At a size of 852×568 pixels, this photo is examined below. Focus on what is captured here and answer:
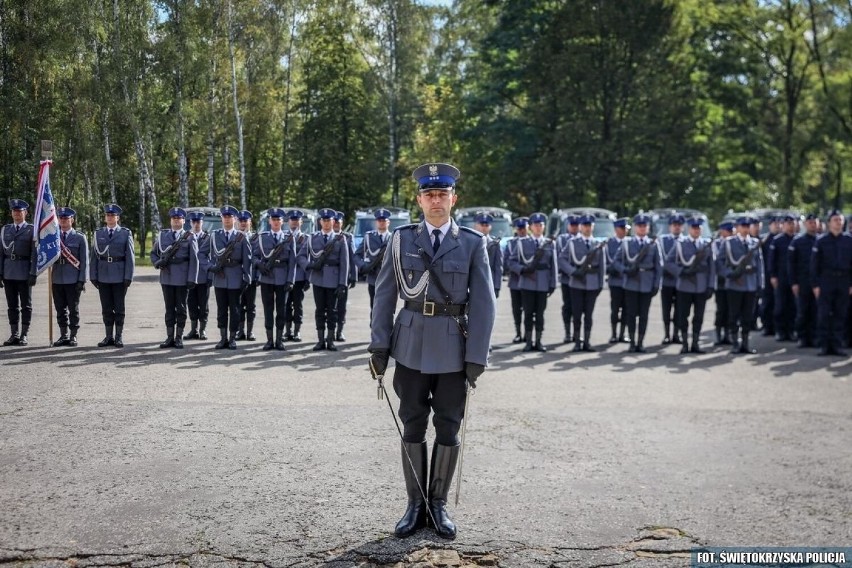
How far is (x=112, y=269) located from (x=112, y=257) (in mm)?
164

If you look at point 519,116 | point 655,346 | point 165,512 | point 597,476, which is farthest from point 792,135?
point 165,512

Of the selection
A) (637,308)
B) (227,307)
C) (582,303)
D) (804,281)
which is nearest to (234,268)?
(227,307)

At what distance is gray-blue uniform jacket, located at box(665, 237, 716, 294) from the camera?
44.9 feet

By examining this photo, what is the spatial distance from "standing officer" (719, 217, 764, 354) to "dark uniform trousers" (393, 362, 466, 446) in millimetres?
9555

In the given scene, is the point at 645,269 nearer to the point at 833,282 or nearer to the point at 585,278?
the point at 585,278

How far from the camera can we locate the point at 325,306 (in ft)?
39.1

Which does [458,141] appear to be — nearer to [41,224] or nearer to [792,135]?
[41,224]

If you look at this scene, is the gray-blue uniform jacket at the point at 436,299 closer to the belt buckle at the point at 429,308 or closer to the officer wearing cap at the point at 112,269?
the belt buckle at the point at 429,308

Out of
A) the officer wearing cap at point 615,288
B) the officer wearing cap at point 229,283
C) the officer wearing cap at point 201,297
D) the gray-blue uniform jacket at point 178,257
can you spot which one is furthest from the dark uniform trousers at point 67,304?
the officer wearing cap at point 615,288

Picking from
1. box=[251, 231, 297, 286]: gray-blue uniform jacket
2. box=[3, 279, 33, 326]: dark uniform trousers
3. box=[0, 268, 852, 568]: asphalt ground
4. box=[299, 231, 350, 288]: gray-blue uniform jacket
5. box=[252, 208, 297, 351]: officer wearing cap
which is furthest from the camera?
box=[299, 231, 350, 288]: gray-blue uniform jacket

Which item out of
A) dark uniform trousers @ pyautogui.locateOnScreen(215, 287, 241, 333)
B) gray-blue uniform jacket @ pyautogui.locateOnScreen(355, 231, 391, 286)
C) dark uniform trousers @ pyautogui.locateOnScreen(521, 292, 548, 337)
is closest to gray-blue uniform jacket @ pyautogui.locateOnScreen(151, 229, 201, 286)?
dark uniform trousers @ pyautogui.locateOnScreen(215, 287, 241, 333)

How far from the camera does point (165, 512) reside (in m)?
5.38

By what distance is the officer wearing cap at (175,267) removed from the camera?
21.4 feet

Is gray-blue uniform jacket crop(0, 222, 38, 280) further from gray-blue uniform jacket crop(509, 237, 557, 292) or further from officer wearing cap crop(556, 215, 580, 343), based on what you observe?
officer wearing cap crop(556, 215, 580, 343)
